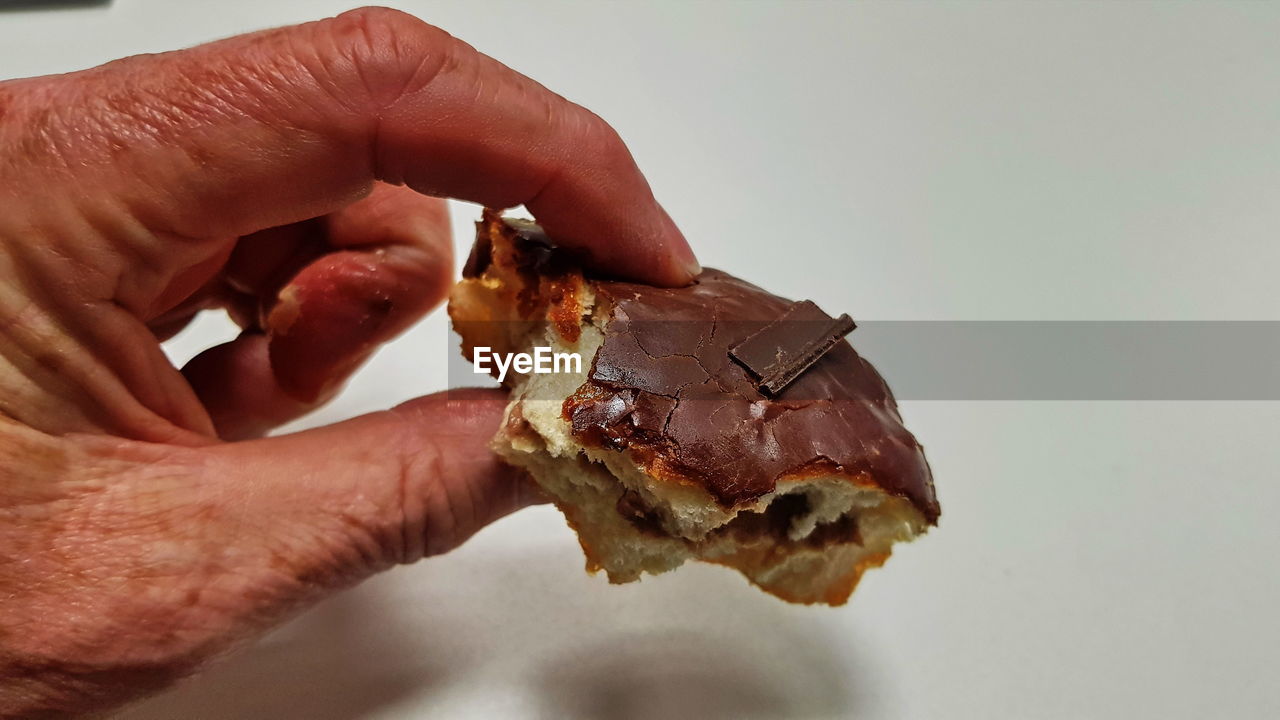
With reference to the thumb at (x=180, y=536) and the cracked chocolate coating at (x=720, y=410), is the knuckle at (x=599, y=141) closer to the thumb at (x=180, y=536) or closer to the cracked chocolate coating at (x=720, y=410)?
the cracked chocolate coating at (x=720, y=410)

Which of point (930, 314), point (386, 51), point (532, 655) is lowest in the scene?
point (532, 655)

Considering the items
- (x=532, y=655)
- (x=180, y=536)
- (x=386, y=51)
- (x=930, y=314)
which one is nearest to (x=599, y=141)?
(x=386, y=51)

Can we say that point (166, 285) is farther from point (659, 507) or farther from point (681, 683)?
point (681, 683)

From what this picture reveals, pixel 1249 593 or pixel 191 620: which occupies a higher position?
pixel 1249 593

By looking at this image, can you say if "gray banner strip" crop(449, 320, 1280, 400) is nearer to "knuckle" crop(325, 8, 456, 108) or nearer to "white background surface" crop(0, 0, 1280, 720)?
"white background surface" crop(0, 0, 1280, 720)

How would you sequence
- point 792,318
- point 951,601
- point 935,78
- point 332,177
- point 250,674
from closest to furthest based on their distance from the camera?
point 332,177, point 792,318, point 250,674, point 951,601, point 935,78

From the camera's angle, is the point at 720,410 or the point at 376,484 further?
the point at 376,484

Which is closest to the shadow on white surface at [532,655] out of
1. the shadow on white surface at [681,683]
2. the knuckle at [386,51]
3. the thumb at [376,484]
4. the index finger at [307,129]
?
the shadow on white surface at [681,683]

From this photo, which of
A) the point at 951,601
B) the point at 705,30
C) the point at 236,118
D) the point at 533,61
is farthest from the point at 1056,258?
the point at 236,118

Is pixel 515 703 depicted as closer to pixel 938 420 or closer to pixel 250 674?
pixel 250 674
